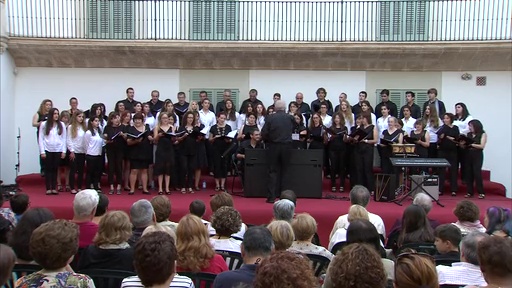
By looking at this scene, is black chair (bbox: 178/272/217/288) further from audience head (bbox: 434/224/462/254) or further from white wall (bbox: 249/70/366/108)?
white wall (bbox: 249/70/366/108)

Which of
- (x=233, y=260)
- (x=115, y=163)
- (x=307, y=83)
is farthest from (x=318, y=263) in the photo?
(x=307, y=83)

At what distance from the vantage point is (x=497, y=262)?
3.28m

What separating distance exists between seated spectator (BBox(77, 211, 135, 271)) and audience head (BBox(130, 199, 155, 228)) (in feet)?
2.77

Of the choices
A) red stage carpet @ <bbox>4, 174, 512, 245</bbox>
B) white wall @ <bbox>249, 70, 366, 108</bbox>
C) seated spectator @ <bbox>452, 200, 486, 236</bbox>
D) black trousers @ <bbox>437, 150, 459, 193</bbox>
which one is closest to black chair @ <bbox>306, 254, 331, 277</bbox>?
seated spectator @ <bbox>452, 200, 486, 236</bbox>

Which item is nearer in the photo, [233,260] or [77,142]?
[233,260]

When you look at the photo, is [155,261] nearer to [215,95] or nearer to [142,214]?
[142,214]

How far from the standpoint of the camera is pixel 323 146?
1243 centimetres

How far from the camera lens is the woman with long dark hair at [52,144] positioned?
450 inches

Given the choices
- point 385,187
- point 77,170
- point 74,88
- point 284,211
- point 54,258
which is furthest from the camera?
point 74,88

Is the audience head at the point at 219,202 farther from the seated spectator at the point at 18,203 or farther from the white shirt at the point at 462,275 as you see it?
the white shirt at the point at 462,275

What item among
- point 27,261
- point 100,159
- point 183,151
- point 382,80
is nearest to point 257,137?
point 183,151

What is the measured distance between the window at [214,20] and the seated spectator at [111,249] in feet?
38.3

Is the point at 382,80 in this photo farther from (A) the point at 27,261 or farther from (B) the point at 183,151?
(A) the point at 27,261

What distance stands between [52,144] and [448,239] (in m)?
8.76
